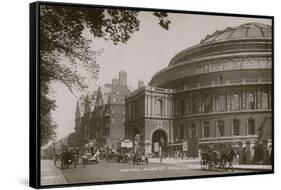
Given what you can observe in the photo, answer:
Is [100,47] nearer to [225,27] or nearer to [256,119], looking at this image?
[225,27]

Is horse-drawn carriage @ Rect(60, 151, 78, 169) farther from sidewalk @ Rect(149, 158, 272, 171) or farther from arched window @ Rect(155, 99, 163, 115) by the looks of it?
arched window @ Rect(155, 99, 163, 115)

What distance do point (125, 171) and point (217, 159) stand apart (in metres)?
1.30

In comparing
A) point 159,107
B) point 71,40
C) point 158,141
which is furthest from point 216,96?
point 71,40

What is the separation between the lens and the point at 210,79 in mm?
8820

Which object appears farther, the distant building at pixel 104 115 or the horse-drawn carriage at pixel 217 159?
the horse-drawn carriage at pixel 217 159

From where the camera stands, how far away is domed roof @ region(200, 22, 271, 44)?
8783mm

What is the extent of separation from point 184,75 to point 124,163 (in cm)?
137

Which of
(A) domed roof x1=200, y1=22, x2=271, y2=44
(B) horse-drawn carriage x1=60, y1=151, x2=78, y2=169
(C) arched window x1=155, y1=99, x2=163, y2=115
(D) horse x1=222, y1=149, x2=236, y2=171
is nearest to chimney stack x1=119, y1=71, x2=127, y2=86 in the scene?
(C) arched window x1=155, y1=99, x2=163, y2=115

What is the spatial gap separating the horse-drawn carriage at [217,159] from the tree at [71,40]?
5.85 feet

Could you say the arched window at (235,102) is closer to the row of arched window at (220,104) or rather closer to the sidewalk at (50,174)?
the row of arched window at (220,104)

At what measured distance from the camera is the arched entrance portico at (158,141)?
840 cm

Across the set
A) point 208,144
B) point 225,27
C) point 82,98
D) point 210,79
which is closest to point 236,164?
point 208,144

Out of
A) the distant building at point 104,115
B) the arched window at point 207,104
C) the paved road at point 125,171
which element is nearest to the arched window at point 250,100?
the arched window at point 207,104

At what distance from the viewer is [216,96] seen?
8.81 meters
